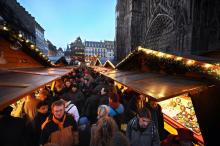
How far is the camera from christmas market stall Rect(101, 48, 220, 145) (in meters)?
3.03

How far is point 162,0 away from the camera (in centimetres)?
2134

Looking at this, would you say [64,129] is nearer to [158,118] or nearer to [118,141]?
[118,141]

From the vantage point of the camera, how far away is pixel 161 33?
72.5 feet

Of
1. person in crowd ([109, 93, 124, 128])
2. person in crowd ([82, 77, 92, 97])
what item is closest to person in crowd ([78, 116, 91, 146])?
person in crowd ([109, 93, 124, 128])

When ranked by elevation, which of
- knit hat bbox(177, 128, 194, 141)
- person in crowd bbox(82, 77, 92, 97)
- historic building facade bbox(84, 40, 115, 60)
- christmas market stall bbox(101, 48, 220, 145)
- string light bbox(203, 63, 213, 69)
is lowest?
knit hat bbox(177, 128, 194, 141)

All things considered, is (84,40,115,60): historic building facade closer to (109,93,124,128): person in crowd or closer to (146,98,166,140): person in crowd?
(109,93,124,128): person in crowd

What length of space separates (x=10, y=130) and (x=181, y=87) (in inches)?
125

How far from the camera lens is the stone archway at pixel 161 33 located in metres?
19.4

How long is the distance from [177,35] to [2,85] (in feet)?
54.8

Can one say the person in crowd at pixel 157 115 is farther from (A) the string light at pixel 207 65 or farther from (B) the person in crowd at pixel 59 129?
(B) the person in crowd at pixel 59 129

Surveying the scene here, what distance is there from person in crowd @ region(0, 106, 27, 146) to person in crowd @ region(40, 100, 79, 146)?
1.60 ft

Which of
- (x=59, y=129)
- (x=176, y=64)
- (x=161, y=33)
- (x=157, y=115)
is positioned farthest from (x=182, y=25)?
(x=59, y=129)

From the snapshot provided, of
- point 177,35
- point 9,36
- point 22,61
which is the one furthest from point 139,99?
point 177,35

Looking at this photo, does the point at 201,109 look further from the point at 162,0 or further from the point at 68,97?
the point at 162,0
